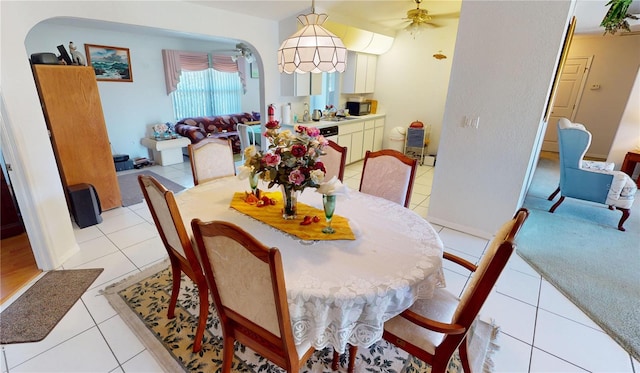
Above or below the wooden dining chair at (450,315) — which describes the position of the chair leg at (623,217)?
below

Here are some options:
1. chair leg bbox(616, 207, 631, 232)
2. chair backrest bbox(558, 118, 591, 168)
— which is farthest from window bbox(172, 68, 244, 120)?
chair leg bbox(616, 207, 631, 232)

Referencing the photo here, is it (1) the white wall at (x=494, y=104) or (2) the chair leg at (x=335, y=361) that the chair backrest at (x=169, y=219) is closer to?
(2) the chair leg at (x=335, y=361)

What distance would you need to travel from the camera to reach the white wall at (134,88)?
4805 mm

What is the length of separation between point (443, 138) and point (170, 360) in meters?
2.91

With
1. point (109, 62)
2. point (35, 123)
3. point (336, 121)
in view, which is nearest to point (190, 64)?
point (109, 62)

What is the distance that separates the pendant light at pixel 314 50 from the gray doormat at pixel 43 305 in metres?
2.21

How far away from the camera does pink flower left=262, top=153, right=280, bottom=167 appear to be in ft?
4.88

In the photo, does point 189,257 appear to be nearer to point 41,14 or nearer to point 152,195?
point 152,195

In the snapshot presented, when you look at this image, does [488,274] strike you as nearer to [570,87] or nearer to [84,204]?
[84,204]

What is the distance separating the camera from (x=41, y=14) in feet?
7.29

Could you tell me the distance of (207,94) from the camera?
687cm

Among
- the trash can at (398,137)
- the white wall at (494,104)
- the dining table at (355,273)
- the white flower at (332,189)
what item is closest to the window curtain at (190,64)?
the trash can at (398,137)

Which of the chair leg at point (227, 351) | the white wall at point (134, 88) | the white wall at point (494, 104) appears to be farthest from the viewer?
the white wall at point (134, 88)

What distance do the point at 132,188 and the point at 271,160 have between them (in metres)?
3.67
